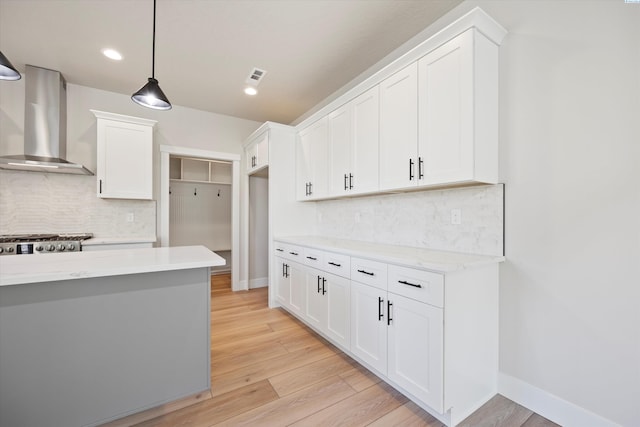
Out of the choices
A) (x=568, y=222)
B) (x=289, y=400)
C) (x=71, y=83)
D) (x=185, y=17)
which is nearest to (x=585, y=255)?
(x=568, y=222)

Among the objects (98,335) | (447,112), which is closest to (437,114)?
(447,112)

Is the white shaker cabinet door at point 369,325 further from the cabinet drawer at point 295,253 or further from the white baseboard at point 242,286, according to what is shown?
the white baseboard at point 242,286

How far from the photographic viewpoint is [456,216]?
197 cm

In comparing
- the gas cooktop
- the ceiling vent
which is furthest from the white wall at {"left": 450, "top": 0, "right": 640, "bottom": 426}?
the gas cooktop

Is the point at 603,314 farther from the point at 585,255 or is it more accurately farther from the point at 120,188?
the point at 120,188

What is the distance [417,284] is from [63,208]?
413 cm

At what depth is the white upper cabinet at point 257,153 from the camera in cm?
355

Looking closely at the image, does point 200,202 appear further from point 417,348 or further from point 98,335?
point 417,348

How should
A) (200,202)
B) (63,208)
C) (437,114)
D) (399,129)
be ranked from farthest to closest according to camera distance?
(200,202)
(63,208)
(399,129)
(437,114)

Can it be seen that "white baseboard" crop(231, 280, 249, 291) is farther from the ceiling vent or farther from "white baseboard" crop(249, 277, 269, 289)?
the ceiling vent

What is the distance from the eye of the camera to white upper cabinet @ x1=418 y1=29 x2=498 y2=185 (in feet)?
5.33

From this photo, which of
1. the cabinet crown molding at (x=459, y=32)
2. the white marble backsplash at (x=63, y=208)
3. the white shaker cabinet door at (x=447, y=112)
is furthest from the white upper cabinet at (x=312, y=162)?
the white marble backsplash at (x=63, y=208)

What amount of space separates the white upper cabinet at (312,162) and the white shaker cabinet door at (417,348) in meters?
1.68

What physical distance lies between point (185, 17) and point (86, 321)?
2.33 metres
